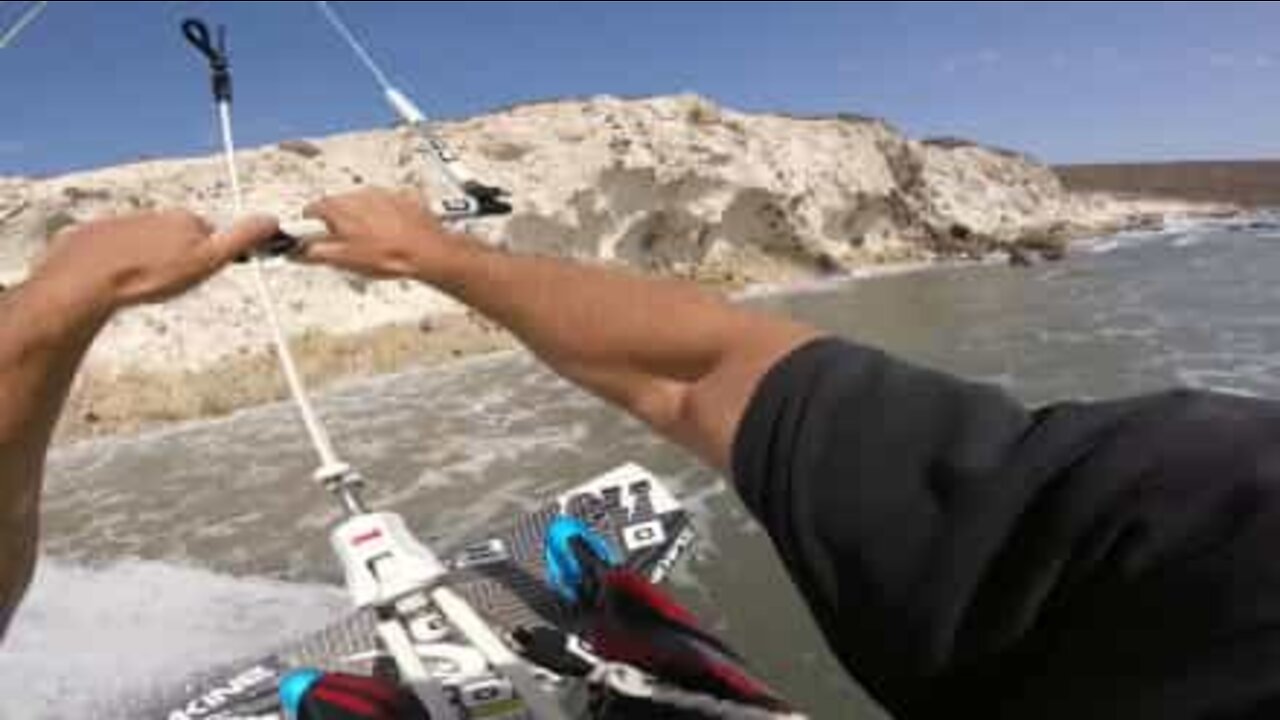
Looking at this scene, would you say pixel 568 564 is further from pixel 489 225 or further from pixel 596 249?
pixel 596 249

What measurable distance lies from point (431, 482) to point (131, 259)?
790 centimetres

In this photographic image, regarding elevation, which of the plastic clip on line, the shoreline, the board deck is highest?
the plastic clip on line

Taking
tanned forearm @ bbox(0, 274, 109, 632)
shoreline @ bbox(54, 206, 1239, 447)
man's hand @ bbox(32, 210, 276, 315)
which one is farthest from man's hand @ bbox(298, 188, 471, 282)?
shoreline @ bbox(54, 206, 1239, 447)

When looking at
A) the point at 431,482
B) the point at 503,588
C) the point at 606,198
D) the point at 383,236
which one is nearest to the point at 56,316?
the point at 383,236

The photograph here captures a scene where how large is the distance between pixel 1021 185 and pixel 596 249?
2330 cm

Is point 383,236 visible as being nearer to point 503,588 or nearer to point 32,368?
point 32,368

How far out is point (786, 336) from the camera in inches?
47.2

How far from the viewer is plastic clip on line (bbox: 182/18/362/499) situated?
2.00 meters

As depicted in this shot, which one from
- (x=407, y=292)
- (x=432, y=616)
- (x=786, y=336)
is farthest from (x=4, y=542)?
(x=407, y=292)

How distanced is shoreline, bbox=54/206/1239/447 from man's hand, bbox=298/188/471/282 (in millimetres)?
12503

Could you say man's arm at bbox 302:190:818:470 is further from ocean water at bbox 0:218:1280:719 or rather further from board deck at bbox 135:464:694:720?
ocean water at bbox 0:218:1280:719

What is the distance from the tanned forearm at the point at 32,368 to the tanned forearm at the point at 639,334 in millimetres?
459

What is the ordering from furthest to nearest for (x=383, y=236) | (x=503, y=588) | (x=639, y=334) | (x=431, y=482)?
(x=431, y=482) → (x=503, y=588) → (x=383, y=236) → (x=639, y=334)

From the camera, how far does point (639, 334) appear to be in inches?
51.6
